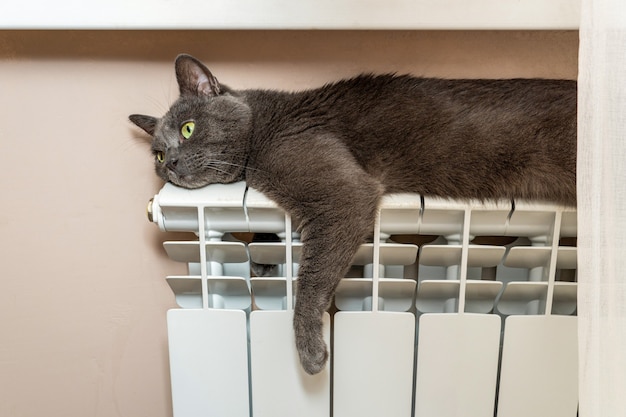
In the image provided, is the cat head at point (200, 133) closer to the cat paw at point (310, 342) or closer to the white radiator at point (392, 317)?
the white radiator at point (392, 317)

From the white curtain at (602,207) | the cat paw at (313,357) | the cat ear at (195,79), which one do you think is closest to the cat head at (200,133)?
the cat ear at (195,79)

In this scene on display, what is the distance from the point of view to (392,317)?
0.79 meters

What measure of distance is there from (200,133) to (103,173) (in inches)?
9.1

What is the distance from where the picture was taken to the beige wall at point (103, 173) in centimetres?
88

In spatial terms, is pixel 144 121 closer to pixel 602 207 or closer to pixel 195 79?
pixel 195 79

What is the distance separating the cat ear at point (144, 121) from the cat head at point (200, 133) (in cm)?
2

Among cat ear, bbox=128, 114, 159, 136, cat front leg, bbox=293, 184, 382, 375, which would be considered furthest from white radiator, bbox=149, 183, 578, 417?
cat ear, bbox=128, 114, 159, 136

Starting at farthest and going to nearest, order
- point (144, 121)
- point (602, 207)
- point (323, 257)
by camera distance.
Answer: point (144, 121) < point (323, 257) < point (602, 207)

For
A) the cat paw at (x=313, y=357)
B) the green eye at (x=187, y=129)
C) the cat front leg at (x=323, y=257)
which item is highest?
the green eye at (x=187, y=129)

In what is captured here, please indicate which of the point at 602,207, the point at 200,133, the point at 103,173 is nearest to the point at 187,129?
the point at 200,133

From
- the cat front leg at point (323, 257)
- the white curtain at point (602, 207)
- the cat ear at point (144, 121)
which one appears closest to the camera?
the white curtain at point (602, 207)

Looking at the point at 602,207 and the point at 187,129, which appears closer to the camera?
the point at 602,207

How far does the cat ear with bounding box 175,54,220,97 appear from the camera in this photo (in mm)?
810

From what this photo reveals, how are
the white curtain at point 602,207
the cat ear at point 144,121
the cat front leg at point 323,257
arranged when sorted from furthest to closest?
the cat ear at point 144,121 → the cat front leg at point 323,257 → the white curtain at point 602,207
